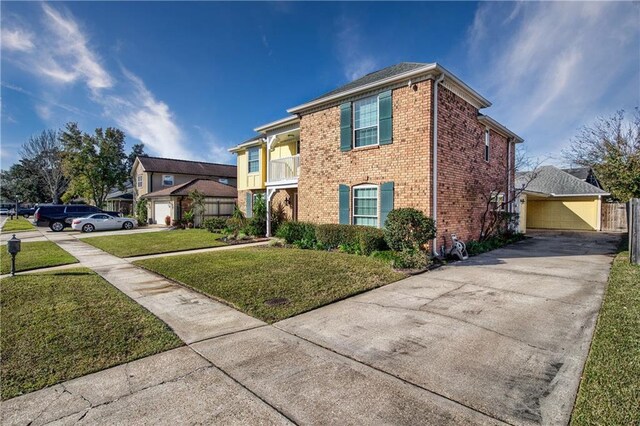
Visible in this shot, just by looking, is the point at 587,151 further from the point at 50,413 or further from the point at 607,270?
the point at 50,413

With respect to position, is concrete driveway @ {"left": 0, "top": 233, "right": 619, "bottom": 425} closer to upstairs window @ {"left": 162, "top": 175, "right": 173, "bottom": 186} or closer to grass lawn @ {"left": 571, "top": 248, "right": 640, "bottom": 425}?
grass lawn @ {"left": 571, "top": 248, "right": 640, "bottom": 425}

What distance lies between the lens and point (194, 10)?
10.1 metres

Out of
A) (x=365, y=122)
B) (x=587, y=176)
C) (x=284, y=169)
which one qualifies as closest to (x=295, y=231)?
(x=284, y=169)

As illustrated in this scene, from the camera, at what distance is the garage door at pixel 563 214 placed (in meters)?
21.9

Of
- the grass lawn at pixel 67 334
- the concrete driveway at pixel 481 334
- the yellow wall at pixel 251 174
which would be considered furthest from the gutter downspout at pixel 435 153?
the yellow wall at pixel 251 174

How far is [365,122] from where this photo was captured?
11.6 metres

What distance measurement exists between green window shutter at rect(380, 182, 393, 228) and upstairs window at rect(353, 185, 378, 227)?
1.14 feet

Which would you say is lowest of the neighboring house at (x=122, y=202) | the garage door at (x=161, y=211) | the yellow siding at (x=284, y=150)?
the garage door at (x=161, y=211)

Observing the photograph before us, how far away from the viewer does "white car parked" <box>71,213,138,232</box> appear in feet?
70.1

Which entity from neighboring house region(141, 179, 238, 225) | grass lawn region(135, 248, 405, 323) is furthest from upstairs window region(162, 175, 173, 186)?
grass lawn region(135, 248, 405, 323)

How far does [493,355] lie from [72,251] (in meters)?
15.2

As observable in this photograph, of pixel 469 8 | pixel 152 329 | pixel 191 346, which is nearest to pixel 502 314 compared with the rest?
pixel 191 346

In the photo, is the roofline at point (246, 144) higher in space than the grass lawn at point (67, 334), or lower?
higher

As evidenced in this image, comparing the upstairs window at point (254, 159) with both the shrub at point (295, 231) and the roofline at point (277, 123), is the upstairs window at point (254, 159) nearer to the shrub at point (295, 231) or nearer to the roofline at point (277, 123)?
the roofline at point (277, 123)
